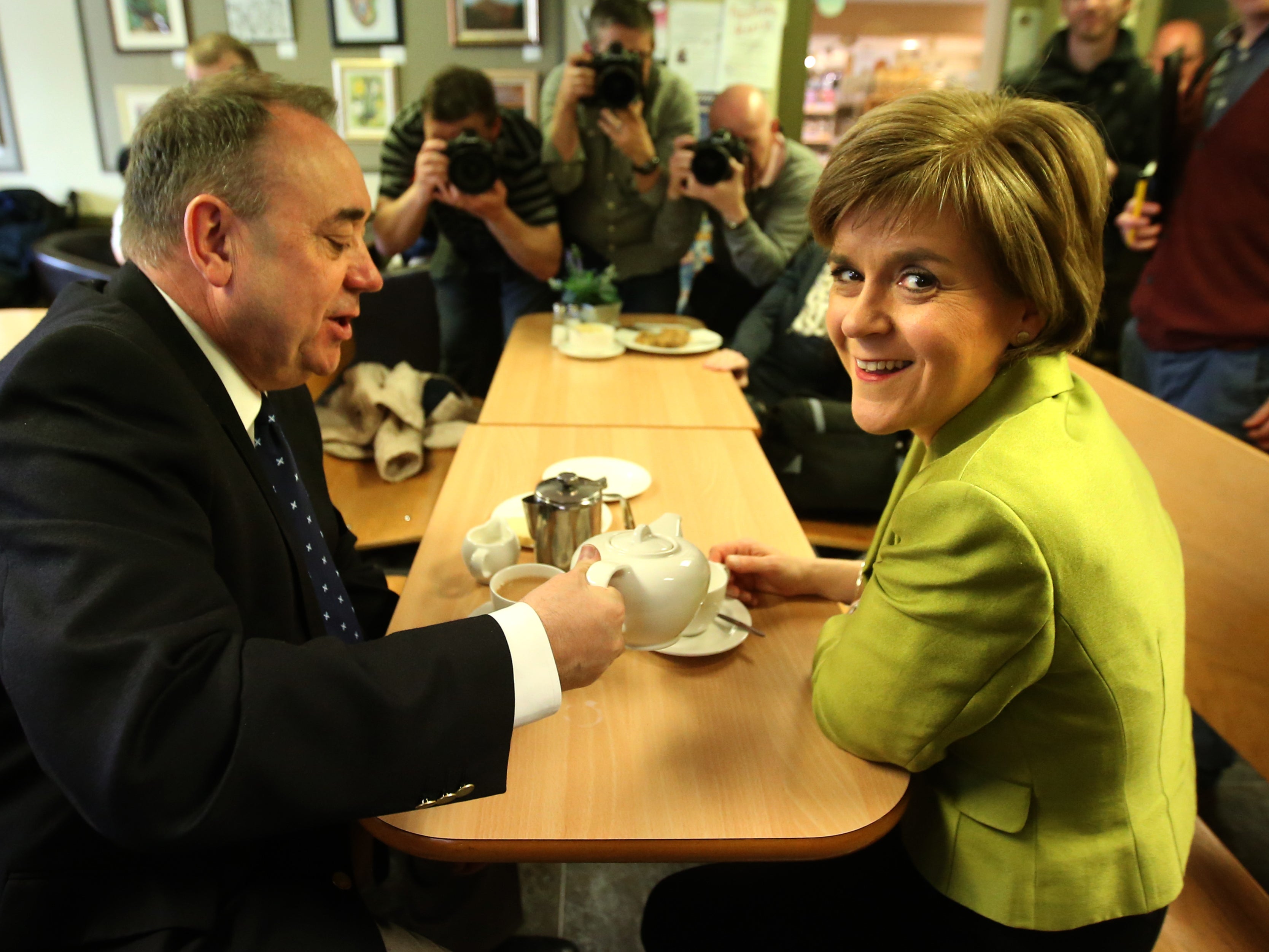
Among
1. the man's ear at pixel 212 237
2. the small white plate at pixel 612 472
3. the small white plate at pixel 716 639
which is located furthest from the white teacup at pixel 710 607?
the man's ear at pixel 212 237

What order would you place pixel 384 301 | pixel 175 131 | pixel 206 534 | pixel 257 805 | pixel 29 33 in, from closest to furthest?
pixel 257 805 < pixel 206 534 < pixel 175 131 < pixel 384 301 < pixel 29 33

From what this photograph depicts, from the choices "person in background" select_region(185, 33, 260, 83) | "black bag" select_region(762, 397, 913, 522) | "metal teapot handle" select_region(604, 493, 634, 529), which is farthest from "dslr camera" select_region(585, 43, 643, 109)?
"metal teapot handle" select_region(604, 493, 634, 529)

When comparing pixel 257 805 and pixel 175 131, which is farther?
pixel 175 131

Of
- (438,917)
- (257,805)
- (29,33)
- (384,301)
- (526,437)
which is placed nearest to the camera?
(257,805)

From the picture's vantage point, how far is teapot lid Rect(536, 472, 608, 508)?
3.65 ft

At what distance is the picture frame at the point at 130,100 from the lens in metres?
4.48

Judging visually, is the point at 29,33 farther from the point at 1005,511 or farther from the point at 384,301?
the point at 1005,511

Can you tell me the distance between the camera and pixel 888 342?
87cm

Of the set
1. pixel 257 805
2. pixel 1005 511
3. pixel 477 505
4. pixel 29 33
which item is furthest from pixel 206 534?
pixel 29 33

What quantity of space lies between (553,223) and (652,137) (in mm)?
437

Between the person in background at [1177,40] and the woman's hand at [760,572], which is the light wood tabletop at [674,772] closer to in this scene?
the woman's hand at [760,572]

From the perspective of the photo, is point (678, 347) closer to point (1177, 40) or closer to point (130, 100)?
point (1177, 40)

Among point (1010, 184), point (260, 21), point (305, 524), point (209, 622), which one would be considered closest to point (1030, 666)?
point (1010, 184)

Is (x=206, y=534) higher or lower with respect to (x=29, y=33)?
lower
